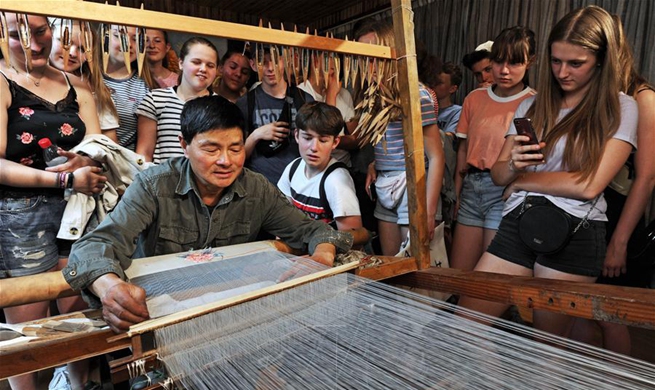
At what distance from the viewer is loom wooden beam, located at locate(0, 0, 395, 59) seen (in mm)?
942

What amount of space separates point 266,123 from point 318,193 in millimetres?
564

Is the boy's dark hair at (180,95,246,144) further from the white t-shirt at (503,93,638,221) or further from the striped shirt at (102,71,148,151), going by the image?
the white t-shirt at (503,93,638,221)

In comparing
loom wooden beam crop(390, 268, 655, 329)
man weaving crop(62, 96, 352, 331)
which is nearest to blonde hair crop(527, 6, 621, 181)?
loom wooden beam crop(390, 268, 655, 329)

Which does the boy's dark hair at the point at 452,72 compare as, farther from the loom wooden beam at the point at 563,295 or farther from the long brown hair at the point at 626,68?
the loom wooden beam at the point at 563,295

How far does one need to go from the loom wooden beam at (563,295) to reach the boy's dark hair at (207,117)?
2.96ft

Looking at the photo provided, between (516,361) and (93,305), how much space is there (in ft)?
3.25

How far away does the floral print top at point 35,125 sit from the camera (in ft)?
Result: 5.02

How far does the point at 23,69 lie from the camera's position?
1.62m

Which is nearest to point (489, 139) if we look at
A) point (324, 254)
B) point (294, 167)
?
point (294, 167)

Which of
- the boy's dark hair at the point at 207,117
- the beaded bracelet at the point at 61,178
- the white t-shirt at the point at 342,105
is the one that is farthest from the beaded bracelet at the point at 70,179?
the white t-shirt at the point at 342,105

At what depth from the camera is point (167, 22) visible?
1073 mm

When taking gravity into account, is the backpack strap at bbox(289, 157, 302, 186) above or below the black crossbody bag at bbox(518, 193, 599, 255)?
above

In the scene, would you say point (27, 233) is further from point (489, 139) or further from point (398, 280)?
point (489, 139)

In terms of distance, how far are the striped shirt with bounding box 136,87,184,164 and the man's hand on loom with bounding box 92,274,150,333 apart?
1.21 meters
